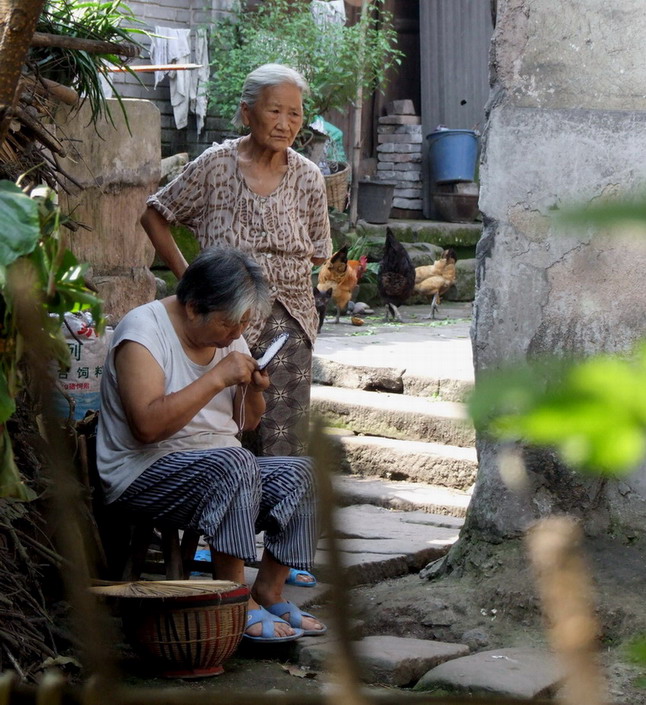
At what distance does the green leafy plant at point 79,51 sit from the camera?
13.6ft

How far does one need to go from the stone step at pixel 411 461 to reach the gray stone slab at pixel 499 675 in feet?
6.82

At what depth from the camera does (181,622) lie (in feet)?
10.5

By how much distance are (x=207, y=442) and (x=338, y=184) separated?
8.46 m

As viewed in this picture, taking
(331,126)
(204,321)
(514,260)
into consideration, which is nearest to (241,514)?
(204,321)

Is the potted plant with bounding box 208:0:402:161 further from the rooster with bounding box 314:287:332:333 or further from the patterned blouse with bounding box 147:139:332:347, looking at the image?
the patterned blouse with bounding box 147:139:332:347

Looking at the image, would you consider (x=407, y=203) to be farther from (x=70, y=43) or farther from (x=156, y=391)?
(x=70, y=43)

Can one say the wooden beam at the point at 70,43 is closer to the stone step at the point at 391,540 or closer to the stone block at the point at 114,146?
the stone block at the point at 114,146

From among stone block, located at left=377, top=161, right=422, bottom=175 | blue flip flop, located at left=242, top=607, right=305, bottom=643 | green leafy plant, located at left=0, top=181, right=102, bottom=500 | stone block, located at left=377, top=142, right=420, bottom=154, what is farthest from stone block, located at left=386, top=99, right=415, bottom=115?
green leafy plant, located at left=0, top=181, right=102, bottom=500

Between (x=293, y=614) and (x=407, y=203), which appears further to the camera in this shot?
(x=407, y=203)

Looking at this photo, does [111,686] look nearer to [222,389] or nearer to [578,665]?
[578,665]

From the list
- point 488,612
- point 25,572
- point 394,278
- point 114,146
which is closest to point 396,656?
point 488,612

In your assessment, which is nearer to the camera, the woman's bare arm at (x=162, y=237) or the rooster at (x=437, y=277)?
the woman's bare arm at (x=162, y=237)

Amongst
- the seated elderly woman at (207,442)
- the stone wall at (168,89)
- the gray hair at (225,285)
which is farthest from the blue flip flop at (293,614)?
the stone wall at (168,89)

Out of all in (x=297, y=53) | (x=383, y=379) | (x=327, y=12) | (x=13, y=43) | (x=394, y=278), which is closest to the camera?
(x=13, y=43)
